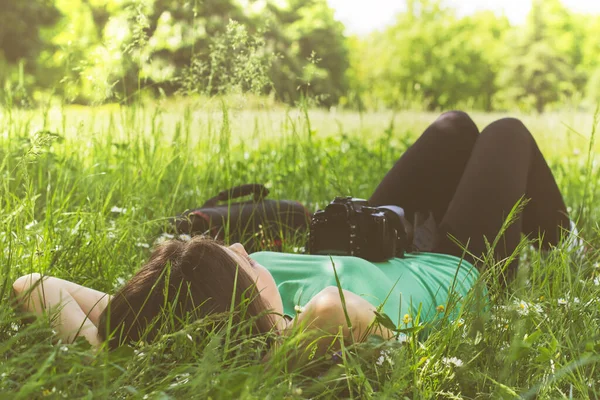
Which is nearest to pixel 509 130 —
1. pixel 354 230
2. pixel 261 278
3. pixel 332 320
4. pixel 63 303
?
pixel 354 230

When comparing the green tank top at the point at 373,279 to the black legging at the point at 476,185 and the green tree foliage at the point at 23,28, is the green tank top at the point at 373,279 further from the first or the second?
the green tree foliage at the point at 23,28

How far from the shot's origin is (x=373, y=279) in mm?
2330

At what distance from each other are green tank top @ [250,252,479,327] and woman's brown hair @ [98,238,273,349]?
0.34 m

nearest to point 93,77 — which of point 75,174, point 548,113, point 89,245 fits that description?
point 75,174

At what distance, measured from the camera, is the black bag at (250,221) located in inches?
121

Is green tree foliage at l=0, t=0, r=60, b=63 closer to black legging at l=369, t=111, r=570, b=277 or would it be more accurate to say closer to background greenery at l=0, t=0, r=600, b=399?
background greenery at l=0, t=0, r=600, b=399

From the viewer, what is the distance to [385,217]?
104 inches

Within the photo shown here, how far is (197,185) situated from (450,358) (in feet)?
7.14

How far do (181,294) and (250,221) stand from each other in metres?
1.32

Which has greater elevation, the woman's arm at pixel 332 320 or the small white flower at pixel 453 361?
the woman's arm at pixel 332 320

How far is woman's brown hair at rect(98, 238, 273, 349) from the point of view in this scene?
6.15ft

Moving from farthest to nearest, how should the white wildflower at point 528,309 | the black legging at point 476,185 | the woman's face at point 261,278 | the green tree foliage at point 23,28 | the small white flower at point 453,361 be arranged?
the green tree foliage at point 23,28 → the black legging at point 476,185 → the woman's face at point 261,278 → the white wildflower at point 528,309 → the small white flower at point 453,361

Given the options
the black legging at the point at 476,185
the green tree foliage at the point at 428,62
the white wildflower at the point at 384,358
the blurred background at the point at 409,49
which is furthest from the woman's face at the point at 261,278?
the green tree foliage at the point at 428,62

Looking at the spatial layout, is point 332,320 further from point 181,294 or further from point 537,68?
point 537,68
